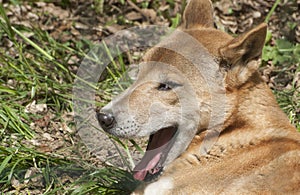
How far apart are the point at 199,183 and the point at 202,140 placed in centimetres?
36

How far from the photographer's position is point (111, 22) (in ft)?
28.2

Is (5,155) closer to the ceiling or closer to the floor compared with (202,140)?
closer to the floor

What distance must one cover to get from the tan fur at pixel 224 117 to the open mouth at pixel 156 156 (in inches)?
3.3

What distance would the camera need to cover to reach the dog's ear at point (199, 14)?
5.47 m

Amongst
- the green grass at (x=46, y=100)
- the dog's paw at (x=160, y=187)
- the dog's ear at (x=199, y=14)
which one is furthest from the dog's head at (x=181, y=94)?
the green grass at (x=46, y=100)

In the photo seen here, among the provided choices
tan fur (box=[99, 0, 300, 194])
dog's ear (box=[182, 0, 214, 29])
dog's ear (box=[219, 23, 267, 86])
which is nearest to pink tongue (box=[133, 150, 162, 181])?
tan fur (box=[99, 0, 300, 194])

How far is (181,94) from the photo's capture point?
197 inches

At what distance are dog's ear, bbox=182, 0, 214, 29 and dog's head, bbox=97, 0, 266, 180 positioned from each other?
30 centimetres

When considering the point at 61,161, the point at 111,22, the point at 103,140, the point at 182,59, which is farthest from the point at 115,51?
the point at 182,59

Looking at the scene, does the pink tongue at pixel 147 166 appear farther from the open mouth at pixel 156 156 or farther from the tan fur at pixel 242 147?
the tan fur at pixel 242 147

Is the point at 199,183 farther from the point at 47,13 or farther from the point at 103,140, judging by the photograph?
the point at 47,13

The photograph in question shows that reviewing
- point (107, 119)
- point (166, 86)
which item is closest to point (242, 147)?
point (166, 86)

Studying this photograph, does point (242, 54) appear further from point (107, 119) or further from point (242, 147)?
point (107, 119)

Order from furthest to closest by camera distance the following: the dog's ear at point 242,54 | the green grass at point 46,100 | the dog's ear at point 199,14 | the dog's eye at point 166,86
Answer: the green grass at point 46,100
the dog's ear at point 199,14
the dog's eye at point 166,86
the dog's ear at point 242,54
